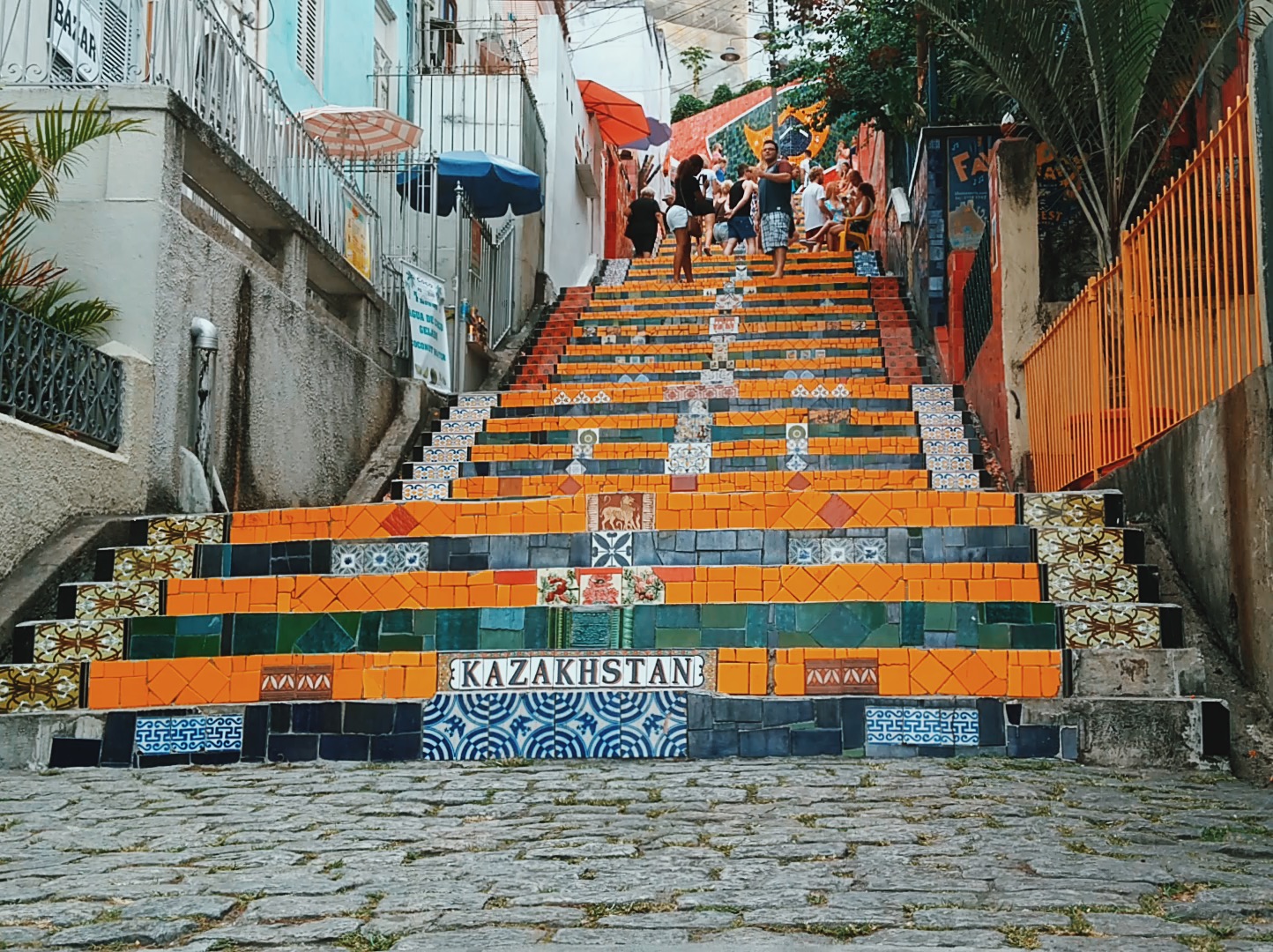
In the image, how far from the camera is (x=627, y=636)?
583cm

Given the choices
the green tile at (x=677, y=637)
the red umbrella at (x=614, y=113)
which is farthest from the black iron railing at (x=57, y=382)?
the red umbrella at (x=614, y=113)

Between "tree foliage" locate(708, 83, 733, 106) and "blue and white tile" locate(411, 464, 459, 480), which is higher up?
"tree foliage" locate(708, 83, 733, 106)

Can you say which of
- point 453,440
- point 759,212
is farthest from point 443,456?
point 759,212

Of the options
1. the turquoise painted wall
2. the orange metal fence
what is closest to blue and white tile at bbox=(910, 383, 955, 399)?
the orange metal fence

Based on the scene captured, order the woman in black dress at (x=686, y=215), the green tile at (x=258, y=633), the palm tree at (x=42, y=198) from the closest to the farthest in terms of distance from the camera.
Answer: the green tile at (x=258, y=633) < the palm tree at (x=42, y=198) < the woman in black dress at (x=686, y=215)

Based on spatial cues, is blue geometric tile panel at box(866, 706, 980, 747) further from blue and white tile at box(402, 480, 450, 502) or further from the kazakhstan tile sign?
blue and white tile at box(402, 480, 450, 502)

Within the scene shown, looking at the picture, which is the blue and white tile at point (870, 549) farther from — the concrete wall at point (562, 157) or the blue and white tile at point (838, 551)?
the concrete wall at point (562, 157)

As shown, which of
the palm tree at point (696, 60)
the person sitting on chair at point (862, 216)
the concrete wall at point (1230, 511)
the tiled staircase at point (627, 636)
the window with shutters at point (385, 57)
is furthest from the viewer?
the palm tree at point (696, 60)

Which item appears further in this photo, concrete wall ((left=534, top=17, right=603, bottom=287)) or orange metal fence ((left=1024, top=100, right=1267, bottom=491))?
concrete wall ((left=534, top=17, right=603, bottom=287))

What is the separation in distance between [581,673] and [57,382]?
118 inches

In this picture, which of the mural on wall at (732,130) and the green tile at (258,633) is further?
the mural on wall at (732,130)

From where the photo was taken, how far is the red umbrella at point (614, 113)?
22.6m

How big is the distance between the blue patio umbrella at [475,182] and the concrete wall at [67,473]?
599 centimetres

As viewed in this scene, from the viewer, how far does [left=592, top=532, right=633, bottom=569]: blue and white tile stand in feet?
20.8
